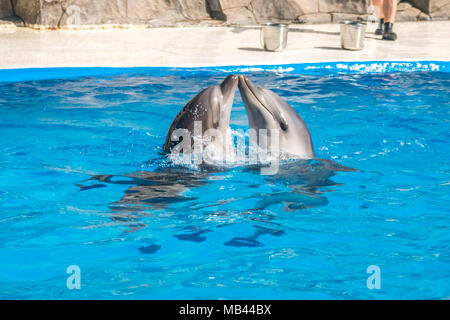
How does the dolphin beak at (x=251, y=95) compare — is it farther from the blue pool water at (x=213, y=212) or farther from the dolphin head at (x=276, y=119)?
the blue pool water at (x=213, y=212)

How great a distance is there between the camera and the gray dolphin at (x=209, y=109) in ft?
12.0

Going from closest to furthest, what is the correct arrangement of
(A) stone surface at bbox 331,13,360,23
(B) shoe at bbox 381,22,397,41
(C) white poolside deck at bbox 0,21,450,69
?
(C) white poolside deck at bbox 0,21,450,69 < (B) shoe at bbox 381,22,397,41 < (A) stone surface at bbox 331,13,360,23

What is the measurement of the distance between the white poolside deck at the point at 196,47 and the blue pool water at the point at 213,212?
1.73m

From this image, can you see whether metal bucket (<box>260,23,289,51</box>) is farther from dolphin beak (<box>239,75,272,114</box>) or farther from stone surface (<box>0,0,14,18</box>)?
stone surface (<box>0,0,14,18</box>)

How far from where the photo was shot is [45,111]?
5.73m

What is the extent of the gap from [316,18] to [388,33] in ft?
7.93

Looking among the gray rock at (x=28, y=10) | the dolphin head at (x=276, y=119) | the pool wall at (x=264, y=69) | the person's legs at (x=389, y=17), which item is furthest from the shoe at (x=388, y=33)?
the dolphin head at (x=276, y=119)

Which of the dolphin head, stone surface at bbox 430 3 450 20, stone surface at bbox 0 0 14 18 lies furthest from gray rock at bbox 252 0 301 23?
the dolphin head

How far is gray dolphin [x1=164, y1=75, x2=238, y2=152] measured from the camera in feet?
12.0

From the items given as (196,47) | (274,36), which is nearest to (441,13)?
(274,36)

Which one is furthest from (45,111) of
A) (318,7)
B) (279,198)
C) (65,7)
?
(318,7)

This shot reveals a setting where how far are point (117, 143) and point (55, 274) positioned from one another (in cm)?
232

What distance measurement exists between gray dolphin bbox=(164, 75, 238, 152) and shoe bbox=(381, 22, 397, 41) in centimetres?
615

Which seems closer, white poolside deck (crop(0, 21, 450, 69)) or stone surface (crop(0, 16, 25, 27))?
white poolside deck (crop(0, 21, 450, 69))
